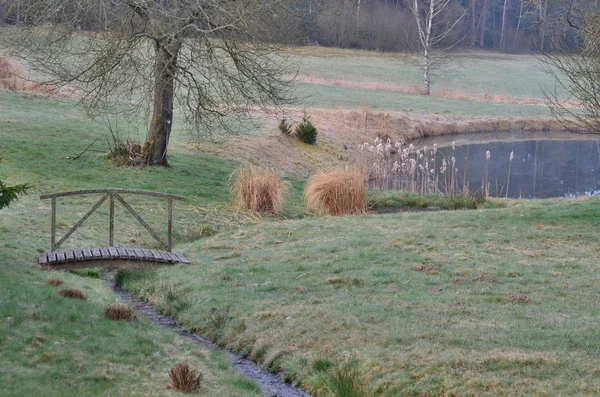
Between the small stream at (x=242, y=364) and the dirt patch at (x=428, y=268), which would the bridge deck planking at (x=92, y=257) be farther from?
the dirt patch at (x=428, y=268)

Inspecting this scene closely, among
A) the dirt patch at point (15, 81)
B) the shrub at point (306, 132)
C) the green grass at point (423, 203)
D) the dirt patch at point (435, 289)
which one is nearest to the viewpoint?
the dirt patch at point (435, 289)

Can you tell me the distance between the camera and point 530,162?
121ft

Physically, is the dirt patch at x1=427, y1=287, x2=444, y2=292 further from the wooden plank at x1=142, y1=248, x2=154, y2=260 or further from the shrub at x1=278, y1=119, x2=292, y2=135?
the shrub at x1=278, y1=119, x2=292, y2=135

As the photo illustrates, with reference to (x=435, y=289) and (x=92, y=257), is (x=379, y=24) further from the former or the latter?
(x=435, y=289)

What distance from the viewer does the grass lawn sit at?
28.5 ft

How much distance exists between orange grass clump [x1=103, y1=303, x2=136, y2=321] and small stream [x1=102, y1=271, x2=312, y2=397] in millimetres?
1016

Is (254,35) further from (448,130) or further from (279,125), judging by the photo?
(448,130)

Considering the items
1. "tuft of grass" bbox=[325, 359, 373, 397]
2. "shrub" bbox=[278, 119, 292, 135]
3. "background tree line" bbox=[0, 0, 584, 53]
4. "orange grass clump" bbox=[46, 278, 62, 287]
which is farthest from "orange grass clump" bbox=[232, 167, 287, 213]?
"tuft of grass" bbox=[325, 359, 373, 397]

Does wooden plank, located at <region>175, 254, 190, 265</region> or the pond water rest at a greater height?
the pond water

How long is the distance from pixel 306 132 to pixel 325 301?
20961 mm

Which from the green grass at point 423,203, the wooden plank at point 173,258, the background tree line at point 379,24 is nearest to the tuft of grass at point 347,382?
the wooden plank at point 173,258

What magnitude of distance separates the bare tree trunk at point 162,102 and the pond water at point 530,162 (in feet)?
34.5

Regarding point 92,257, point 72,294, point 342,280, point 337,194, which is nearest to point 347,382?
point 72,294

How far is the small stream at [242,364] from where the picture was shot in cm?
955
